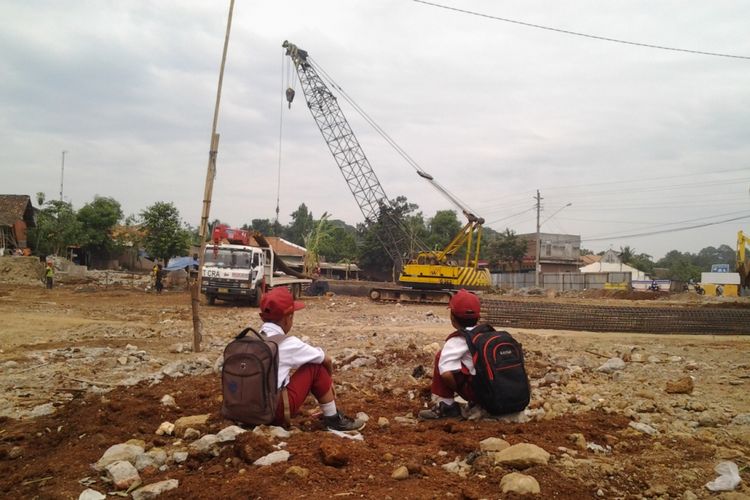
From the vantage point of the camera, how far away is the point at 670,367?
6828 mm

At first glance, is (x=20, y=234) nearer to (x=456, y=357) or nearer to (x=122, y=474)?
(x=122, y=474)

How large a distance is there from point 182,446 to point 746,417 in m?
4.32

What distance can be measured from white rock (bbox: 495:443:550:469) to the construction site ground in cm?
4

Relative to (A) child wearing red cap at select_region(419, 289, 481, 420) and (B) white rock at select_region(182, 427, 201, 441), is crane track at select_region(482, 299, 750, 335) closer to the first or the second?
(A) child wearing red cap at select_region(419, 289, 481, 420)

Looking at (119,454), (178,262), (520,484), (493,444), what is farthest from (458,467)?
(178,262)

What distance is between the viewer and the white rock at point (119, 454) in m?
3.20

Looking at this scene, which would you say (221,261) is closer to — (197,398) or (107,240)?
(197,398)

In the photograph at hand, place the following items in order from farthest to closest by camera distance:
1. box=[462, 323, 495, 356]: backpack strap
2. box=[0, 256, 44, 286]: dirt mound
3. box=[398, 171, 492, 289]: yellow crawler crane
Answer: box=[0, 256, 44, 286]: dirt mound, box=[398, 171, 492, 289]: yellow crawler crane, box=[462, 323, 495, 356]: backpack strap

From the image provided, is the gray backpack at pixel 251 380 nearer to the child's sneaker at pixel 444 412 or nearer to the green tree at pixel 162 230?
the child's sneaker at pixel 444 412

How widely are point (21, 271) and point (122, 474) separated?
31.1 metres

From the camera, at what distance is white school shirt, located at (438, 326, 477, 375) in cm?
396

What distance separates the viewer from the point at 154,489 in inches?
109

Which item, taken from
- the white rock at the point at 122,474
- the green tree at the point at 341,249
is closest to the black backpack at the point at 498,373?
the white rock at the point at 122,474

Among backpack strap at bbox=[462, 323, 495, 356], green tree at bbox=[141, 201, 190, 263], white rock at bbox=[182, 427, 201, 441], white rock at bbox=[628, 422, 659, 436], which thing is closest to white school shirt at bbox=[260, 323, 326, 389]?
white rock at bbox=[182, 427, 201, 441]
